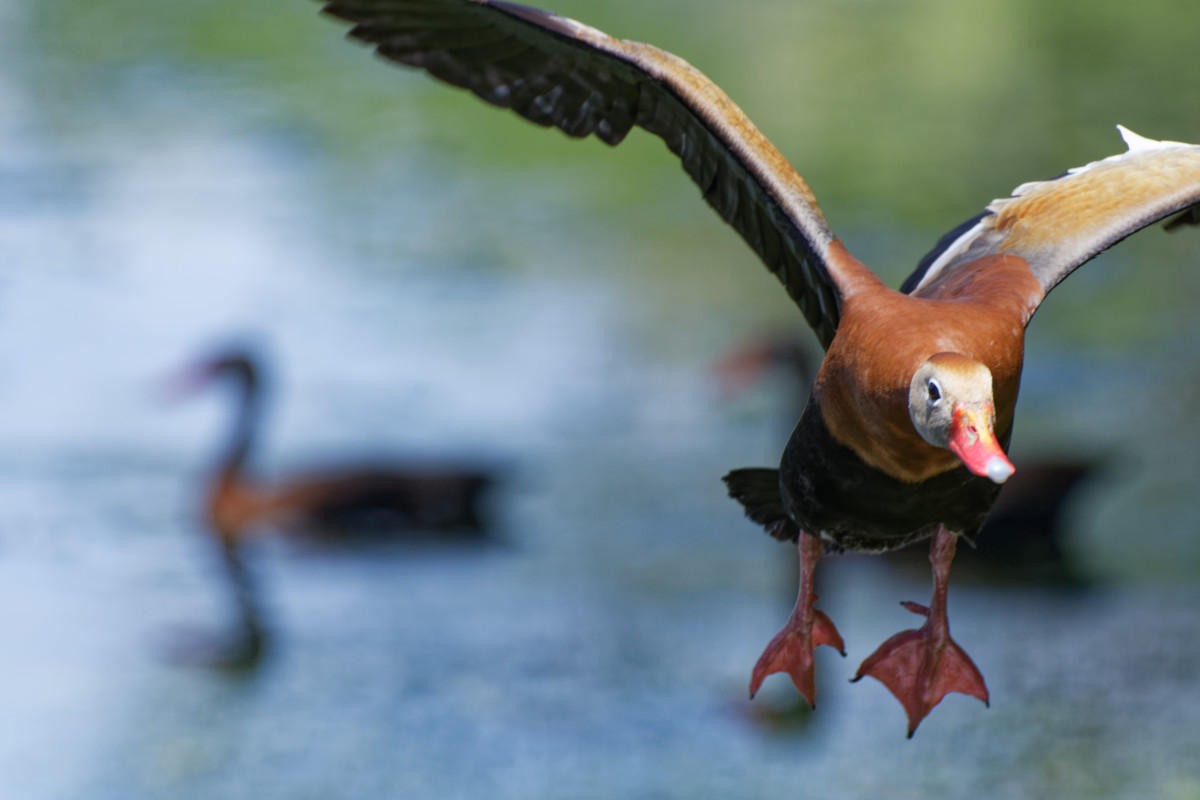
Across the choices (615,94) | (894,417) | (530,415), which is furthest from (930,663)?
(530,415)

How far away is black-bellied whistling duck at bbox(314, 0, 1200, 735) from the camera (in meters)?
3.68

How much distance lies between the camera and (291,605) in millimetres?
9812

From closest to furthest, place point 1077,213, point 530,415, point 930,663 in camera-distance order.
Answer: point 1077,213 < point 930,663 < point 530,415

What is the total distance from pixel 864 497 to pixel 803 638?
56 centimetres

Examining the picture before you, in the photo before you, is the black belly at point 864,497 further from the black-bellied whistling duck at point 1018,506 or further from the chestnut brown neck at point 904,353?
the black-bellied whistling duck at point 1018,506

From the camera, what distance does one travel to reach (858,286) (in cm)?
400

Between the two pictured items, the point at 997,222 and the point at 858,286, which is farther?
the point at 997,222

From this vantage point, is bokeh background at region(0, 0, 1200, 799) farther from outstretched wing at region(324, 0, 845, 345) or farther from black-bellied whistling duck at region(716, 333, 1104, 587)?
outstretched wing at region(324, 0, 845, 345)

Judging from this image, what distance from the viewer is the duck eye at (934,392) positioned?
339cm

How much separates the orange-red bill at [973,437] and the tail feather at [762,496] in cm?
106

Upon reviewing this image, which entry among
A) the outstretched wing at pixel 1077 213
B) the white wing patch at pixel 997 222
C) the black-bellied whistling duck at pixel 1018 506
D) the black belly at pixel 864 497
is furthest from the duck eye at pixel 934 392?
the black-bellied whistling duck at pixel 1018 506

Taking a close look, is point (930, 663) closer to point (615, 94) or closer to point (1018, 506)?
point (615, 94)

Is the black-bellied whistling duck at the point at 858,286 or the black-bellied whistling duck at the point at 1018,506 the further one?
the black-bellied whistling duck at the point at 1018,506

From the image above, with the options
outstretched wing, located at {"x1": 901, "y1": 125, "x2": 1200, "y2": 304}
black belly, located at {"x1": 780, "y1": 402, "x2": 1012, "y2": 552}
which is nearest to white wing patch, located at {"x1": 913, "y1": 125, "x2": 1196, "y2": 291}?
outstretched wing, located at {"x1": 901, "y1": 125, "x2": 1200, "y2": 304}
